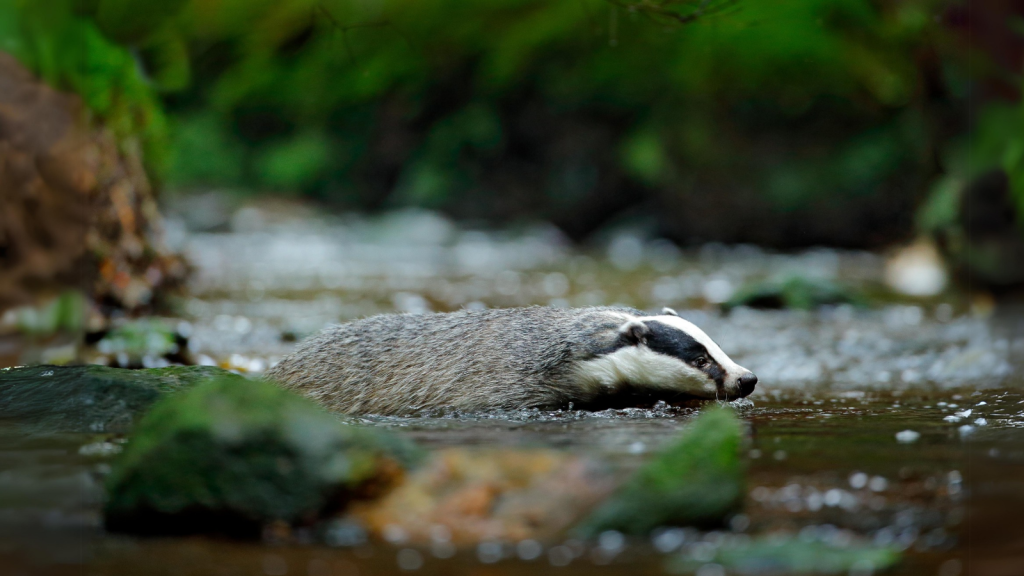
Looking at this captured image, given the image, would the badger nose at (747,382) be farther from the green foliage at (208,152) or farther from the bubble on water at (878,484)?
the green foliage at (208,152)

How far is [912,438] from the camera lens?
12.4ft

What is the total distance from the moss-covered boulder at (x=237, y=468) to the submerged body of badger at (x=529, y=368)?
70.1 inches

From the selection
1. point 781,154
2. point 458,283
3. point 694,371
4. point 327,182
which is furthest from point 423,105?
point 694,371

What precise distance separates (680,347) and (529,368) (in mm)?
791

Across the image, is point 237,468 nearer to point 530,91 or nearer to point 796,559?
point 796,559

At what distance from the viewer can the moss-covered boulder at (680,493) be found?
271 centimetres

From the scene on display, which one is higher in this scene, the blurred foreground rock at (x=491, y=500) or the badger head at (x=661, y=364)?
the badger head at (x=661, y=364)

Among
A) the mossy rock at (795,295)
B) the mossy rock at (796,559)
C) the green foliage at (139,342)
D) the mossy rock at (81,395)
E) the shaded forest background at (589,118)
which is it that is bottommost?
the mossy rock at (796,559)

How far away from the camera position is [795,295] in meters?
9.96

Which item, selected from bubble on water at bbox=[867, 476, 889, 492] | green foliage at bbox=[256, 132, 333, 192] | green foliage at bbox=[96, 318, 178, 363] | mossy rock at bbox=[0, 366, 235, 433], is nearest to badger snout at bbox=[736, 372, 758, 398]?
bubble on water at bbox=[867, 476, 889, 492]

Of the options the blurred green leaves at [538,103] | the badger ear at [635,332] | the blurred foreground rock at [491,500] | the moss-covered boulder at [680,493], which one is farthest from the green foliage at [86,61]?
the moss-covered boulder at [680,493]

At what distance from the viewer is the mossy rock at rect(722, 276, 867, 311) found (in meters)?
9.90

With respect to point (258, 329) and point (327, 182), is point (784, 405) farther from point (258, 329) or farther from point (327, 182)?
point (327, 182)

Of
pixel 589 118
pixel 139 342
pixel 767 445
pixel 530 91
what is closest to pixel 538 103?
pixel 530 91
